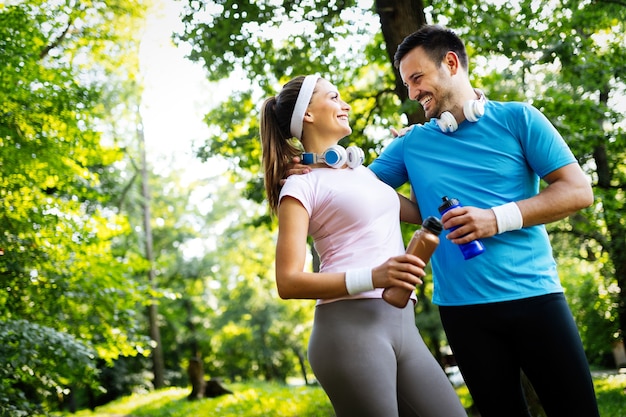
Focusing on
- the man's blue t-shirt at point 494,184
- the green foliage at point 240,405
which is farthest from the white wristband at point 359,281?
the green foliage at point 240,405

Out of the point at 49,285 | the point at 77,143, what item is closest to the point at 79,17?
the point at 77,143

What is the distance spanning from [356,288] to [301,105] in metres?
0.91

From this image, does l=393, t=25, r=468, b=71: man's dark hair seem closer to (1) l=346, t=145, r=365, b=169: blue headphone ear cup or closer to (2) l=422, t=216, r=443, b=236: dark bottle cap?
(1) l=346, t=145, r=365, b=169: blue headphone ear cup

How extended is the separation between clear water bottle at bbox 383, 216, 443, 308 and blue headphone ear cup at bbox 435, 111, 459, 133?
0.61 meters

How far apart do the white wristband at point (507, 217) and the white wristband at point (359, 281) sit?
0.53 meters

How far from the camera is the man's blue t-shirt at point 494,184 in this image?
2.43m

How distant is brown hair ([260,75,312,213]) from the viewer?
2.71 metres

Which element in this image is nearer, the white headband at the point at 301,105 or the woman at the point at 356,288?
the woman at the point at 356,288

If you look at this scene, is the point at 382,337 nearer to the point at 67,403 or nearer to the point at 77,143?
the point at 77,143

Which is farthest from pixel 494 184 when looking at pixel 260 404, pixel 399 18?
pixel 260 404

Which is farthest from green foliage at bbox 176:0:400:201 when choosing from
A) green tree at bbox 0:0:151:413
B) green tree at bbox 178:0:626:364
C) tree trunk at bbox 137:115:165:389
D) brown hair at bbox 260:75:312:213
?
tree trunk at bbox 137:115:165:389

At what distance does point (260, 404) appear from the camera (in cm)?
1237

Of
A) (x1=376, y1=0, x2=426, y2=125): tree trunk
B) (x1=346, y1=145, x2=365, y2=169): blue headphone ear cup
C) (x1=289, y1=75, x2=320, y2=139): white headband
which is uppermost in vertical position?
(x1=376, y1=0, x2=426, y2=125): tree trunk

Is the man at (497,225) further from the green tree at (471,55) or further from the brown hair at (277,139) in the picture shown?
the green tree at (471,55)
